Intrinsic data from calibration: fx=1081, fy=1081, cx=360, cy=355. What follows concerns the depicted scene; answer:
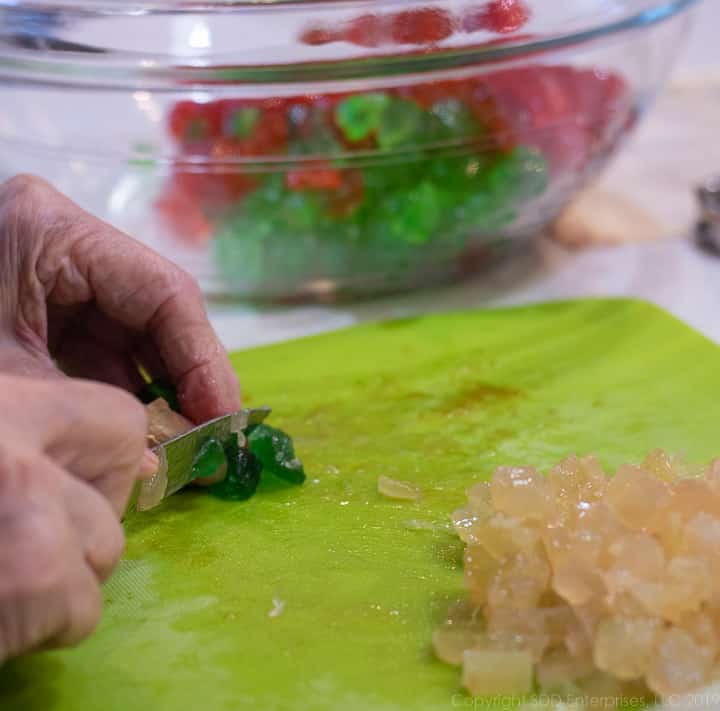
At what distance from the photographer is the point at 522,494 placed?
2.96 feet

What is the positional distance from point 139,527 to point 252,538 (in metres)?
0.12

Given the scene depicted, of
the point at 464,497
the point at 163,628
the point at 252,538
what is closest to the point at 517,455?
the point at 464,497

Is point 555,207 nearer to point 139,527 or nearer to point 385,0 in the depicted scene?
point 385,0

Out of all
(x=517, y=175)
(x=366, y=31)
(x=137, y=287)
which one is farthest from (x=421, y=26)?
(x=137, y=287)

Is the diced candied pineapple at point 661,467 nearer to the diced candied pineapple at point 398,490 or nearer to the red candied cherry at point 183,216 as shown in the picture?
the diced candied pineapple at point 398,490

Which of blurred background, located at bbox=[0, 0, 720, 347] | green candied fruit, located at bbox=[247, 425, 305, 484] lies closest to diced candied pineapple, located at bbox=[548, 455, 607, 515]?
green candied fruit, located at bbox=[247, 425, 305, 484]

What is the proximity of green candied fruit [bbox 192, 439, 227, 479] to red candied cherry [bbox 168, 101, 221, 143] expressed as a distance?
0.59 metres

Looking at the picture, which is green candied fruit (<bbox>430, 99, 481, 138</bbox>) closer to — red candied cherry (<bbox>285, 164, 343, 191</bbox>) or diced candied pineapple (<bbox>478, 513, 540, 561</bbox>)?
red candied cherry (<bbox>285, 164, 343, 191</bbox>)

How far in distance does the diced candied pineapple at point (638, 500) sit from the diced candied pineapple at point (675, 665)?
10 centimetres

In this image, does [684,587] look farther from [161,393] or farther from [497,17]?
[497,17]

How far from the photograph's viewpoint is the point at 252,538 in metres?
1.03

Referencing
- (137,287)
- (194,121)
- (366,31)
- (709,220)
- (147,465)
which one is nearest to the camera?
(147,465)

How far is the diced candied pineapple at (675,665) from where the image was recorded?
0.79 meters

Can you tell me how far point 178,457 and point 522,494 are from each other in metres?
0.34
